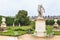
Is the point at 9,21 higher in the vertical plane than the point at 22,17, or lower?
lower

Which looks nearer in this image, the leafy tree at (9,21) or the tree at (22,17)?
the leafy tree at (9,21)

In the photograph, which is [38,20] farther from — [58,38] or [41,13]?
[58,38]

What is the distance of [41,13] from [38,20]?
3.28 ft

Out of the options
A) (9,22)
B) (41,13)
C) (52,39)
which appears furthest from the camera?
(9,22)

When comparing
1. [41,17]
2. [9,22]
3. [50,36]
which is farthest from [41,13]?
[9,22]

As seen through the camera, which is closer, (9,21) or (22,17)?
(9,21)

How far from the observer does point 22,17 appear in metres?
42.9

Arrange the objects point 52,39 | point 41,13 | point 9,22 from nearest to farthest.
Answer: point 52,39
point 41,13
point 9,22

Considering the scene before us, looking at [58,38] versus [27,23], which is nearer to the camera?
[58,38]

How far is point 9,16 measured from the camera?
1665 inches

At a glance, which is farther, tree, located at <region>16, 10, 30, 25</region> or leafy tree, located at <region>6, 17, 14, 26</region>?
tree, located at <region>16, 10, 30, 25</region>

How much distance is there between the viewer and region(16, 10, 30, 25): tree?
139 ft

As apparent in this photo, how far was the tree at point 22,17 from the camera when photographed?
42.3 m

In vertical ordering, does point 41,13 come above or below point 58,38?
above
